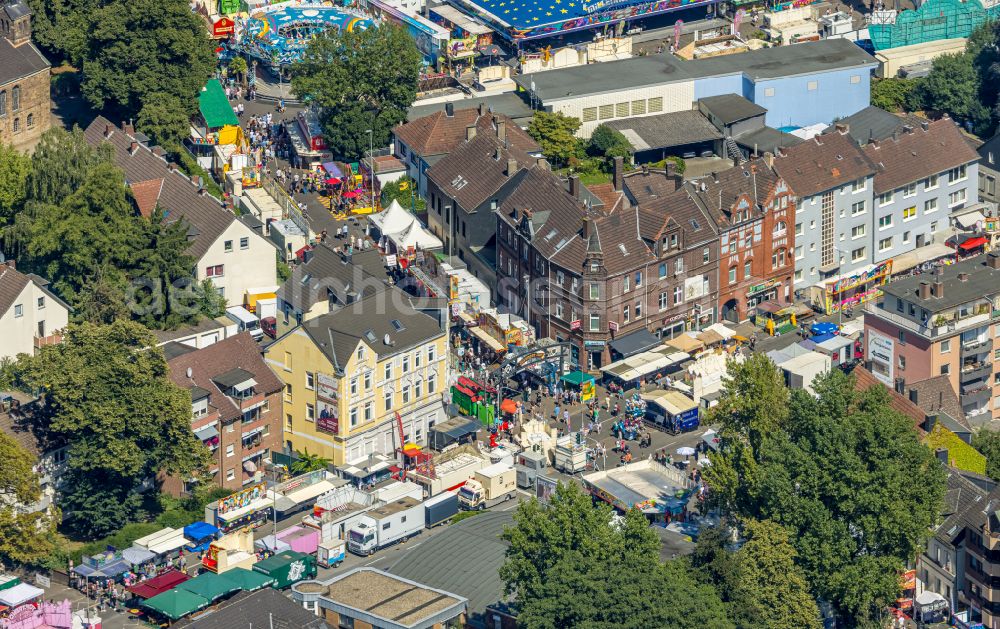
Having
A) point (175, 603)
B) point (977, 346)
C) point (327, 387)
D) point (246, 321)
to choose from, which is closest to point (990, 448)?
point (977, 346)

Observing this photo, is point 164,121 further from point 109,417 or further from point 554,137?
point 109,417

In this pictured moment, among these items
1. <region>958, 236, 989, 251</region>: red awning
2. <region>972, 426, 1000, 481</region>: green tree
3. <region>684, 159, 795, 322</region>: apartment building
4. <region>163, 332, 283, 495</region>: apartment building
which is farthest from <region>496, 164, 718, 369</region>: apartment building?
<region>972, 426, 1000, 481</region>: green tree

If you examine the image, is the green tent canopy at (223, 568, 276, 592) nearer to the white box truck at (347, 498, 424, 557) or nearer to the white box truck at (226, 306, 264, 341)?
the white box truck at (347, 498, 424, 557)

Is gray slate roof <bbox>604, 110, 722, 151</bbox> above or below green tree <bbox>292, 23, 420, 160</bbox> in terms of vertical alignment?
below

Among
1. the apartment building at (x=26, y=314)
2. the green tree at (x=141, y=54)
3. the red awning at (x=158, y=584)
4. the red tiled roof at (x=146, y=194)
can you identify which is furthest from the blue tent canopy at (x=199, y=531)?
the green tree at (x=141, y=54)

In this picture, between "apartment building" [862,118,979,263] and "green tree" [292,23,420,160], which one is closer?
"apartment building" [862,118,979,263]

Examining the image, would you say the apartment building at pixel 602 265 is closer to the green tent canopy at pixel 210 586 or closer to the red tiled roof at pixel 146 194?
the red tiled roof at pixel 146 194

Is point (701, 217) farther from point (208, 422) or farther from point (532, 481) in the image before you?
point (208, 422)
